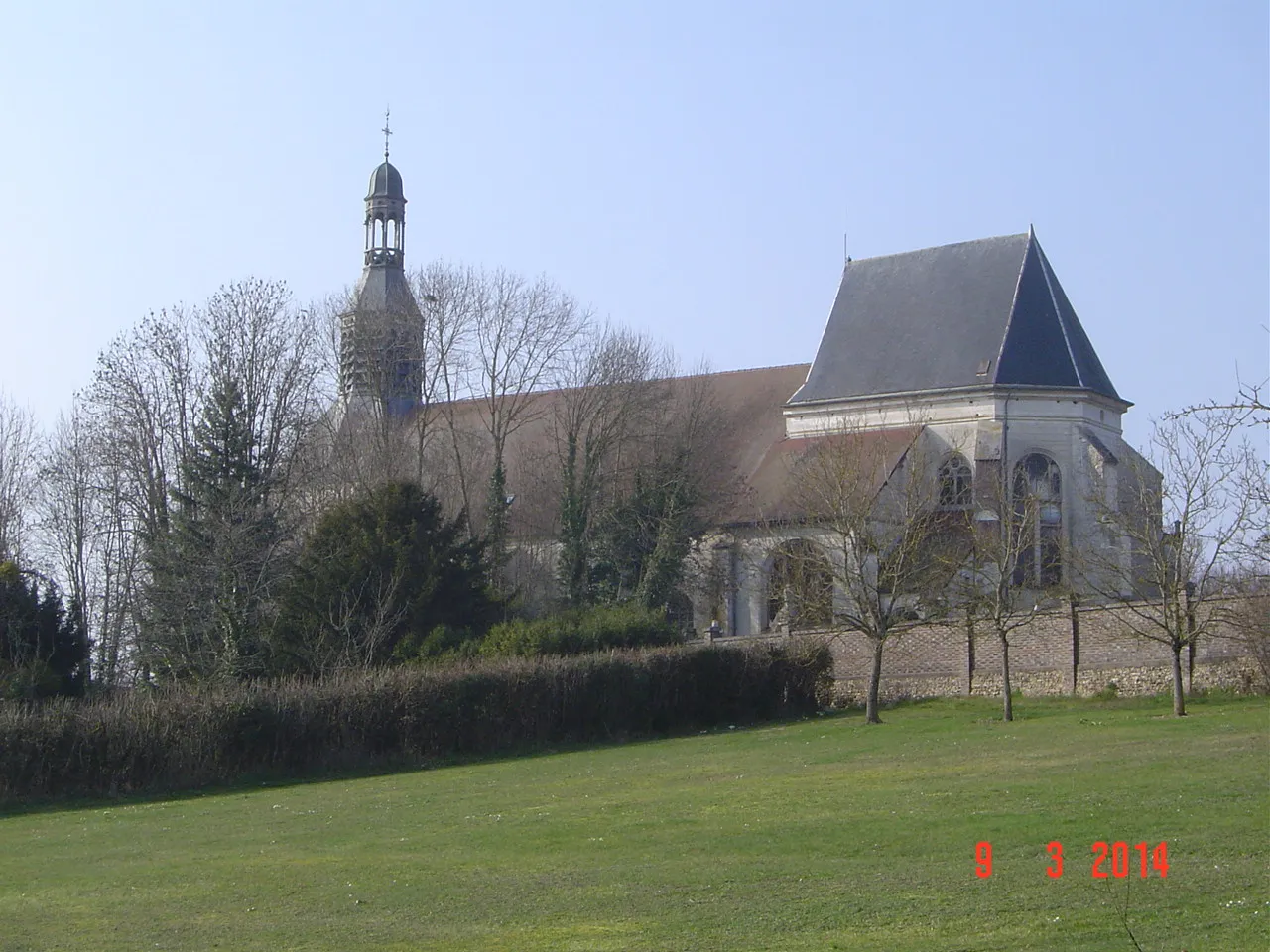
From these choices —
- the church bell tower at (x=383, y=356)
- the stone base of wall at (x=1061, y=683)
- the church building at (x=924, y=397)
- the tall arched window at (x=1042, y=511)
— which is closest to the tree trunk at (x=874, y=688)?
the stone base of wall at (x=1061, y=683)

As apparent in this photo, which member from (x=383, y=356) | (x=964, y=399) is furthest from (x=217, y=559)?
(x=964, y=399)

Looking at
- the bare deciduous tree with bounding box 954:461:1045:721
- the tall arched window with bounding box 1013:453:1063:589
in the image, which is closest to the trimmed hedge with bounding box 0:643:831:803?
A: the bare deciduous tree with bounding box 954:461:1045:721

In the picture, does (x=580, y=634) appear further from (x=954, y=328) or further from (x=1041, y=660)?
(x=954, y=328)

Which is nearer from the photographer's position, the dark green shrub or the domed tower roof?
the dark green shrub

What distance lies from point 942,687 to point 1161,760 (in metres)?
14.9

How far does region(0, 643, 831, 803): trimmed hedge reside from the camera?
21922mm

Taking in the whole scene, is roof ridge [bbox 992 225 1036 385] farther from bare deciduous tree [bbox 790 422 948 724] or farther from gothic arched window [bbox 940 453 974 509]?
bare deciduous tree [bbox 790 422 948 724]

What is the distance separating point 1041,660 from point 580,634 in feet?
30.5

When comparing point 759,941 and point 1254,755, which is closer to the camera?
point 759,941

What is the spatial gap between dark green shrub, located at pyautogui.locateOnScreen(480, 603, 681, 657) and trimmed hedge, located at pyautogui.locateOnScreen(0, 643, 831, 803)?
5.69 feet

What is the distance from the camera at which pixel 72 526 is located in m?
42.1

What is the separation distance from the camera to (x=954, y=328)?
4225 cm

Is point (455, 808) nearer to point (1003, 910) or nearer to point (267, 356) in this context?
point (1003, 910)

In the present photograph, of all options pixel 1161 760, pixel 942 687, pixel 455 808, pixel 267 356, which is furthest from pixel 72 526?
pixel 1161 760
